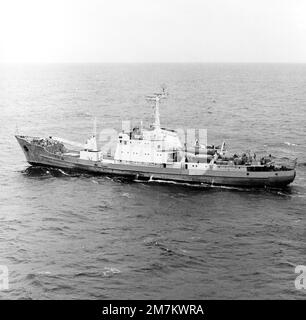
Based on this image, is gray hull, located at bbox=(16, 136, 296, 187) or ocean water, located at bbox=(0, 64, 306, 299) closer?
ocean water, located at bbox=(0, 64, 306, 299)

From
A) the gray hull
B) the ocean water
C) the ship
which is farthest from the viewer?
the ship

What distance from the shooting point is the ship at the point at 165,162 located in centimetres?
5300

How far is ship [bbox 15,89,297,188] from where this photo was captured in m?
53.0

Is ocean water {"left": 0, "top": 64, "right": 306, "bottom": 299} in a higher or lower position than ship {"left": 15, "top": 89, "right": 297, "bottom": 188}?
lower

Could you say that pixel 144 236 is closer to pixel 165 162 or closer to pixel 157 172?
pixel 157 172

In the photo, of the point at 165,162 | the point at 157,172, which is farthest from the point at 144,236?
the point at 165,162

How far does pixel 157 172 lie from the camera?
181ft

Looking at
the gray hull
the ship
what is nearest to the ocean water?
the gray hull

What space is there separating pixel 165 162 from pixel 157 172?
1.59 m

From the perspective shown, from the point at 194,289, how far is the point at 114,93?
5131 inches

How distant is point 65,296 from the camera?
29000 mm

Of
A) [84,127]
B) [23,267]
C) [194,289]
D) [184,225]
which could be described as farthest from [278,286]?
[84,127]

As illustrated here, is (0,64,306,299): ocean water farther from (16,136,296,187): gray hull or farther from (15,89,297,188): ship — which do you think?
(15,89,297,188): ship

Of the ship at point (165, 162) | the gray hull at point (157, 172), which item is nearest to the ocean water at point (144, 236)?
the gray hull at point (157, 172)
